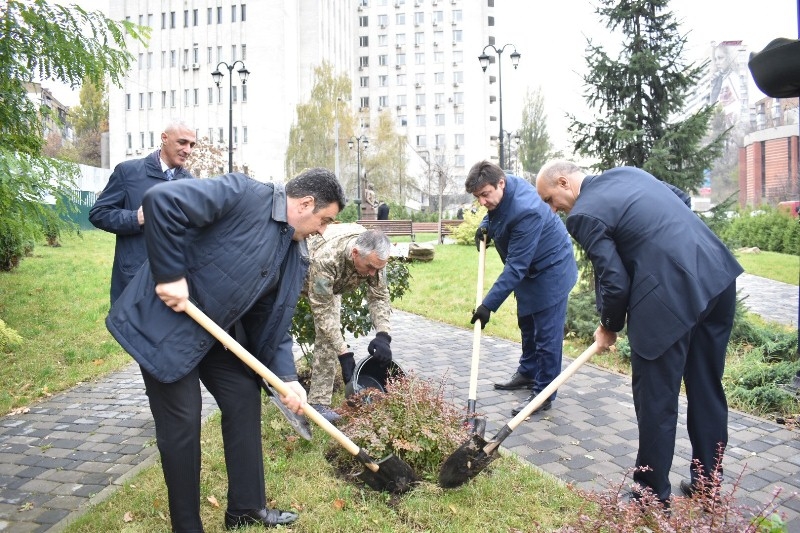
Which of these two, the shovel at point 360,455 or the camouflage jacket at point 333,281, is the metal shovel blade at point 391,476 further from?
the camouflage jacket at point 333,281

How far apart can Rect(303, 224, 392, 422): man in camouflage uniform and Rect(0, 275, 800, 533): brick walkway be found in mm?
1177

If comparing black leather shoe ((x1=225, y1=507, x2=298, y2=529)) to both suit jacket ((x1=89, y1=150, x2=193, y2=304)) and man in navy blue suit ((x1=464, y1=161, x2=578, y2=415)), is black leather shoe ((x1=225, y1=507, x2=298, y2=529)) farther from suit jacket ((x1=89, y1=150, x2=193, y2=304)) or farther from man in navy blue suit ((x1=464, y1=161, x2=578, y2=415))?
man in navy blue suit ((x1=464, y1=161, x2=578, y2=415))

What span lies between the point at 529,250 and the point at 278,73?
55.0 m

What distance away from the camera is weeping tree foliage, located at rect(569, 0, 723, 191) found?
25.6ft

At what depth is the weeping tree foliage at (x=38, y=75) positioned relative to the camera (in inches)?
186

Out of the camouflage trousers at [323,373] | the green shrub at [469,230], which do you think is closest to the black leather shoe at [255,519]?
the camouflage trousers at [323,373]

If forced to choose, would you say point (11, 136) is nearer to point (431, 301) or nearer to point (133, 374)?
point (133, 374)

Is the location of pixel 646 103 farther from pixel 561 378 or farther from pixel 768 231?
pixel 768 231

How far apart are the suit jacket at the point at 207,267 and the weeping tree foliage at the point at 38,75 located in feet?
→ 7.89

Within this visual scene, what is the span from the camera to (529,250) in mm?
5039

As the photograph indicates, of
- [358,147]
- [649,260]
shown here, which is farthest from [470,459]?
[358,147]

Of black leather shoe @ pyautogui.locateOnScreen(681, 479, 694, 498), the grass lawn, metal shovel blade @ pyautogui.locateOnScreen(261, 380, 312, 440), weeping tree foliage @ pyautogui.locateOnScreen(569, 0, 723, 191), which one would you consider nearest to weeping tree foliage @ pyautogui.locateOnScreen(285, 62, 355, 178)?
weeping tree foliage @ pyautogui.locateOnScreen(569, 0, 723, 191)

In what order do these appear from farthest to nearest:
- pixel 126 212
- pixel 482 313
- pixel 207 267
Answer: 1. pixel 482 313
2. pixel 126 212
3. pixel 207 267

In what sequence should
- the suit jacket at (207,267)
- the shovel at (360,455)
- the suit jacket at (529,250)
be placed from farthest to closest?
the suit jacket at (529,250), the shovel at (360,455), the suit jacket at (207,267)
